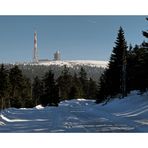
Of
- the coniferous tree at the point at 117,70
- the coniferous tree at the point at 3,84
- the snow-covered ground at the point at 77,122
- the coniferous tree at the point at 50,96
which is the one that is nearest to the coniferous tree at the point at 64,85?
the coniferous tree at the point at 50,96

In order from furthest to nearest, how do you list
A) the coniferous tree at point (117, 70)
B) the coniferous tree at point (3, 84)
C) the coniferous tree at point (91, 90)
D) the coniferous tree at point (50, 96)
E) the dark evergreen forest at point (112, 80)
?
the coniferous tree at point (91, 90) < the coniferous tree at point (50, 96) < the coniferous tree at point (3, 84) < the coniferous tree at point (117, 70) < the dark evergreen forest at point (112, 80)

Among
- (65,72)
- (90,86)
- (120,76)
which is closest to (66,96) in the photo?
(65,72)

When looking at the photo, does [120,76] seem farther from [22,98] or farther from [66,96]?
[66,96]

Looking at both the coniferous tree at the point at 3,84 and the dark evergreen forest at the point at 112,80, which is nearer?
the dark evergreen forest at the point at 112,80

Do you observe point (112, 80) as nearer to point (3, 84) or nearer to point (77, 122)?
point (3, 84)

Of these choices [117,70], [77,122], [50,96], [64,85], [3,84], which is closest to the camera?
[77,122]

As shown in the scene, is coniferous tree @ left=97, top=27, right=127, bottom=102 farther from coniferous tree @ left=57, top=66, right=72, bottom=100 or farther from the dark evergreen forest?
coniferous tree @ left=57, top=66, right=72, bottom=100

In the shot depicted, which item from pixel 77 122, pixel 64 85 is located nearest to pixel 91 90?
pixel 64 85

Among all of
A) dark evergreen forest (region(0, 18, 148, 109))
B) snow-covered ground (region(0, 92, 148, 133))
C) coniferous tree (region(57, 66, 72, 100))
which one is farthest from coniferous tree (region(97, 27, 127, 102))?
coniferous tree (region(57, 66, 72, 100))

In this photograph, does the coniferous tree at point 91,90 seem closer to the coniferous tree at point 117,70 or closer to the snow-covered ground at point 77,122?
the coniferous tree at point 117,70

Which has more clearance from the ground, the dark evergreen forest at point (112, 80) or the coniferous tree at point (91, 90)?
the dark evergreen forest at point (112, 80)

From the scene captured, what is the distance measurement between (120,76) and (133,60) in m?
3.36
